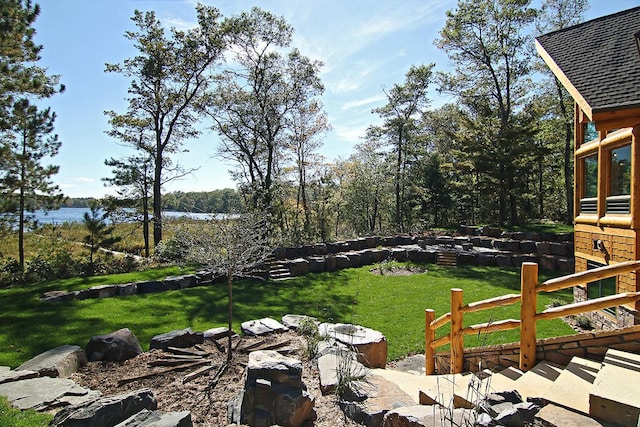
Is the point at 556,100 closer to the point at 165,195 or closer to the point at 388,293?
the point at 388,293

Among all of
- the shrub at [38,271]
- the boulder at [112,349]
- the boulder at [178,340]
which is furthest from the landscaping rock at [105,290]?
the boulder at [178,340]

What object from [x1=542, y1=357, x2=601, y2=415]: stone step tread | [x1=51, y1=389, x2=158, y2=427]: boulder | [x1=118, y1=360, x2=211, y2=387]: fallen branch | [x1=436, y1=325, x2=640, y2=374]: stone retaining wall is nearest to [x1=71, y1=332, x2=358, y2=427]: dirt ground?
Result: [x1=118, y1=360, x2=211, y2=387]: fallen branch

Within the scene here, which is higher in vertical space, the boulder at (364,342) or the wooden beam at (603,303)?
the wooden beam at (603,303)

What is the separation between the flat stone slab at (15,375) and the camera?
3.77 meters

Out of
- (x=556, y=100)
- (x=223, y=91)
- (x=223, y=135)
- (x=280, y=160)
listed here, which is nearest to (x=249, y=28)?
(x=223, y=91)

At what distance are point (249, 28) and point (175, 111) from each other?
5.12m

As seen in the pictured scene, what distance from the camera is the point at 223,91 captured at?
54.6 feet

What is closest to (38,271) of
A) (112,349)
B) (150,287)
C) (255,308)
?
(150,287)

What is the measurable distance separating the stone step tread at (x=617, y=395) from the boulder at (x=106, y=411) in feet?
11.8

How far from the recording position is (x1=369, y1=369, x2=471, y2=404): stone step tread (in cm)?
332

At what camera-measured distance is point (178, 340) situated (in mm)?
5039

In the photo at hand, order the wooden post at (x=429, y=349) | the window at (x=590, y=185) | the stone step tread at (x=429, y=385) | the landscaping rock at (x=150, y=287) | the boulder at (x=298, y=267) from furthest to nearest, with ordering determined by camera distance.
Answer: the boulder at (x=298, y=267)
the landscaping rock at (x=150, y=287)
the window at (x=590, y=185)
the wooden post at (x=429, y=349)
the stone step tread at (x=429, y=385)

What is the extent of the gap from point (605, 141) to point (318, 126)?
47.3 feet

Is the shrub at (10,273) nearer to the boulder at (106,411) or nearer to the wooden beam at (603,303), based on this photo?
the boulder at (106,411)
